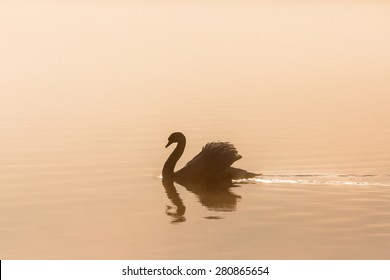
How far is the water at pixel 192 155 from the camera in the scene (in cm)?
1938

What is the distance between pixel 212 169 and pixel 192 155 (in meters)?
4.33

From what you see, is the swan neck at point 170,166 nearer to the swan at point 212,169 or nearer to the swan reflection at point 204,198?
the swan at point 212,169

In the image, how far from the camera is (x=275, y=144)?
3073 cm

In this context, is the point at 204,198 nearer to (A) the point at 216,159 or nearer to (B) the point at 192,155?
(A) the point at 216,159

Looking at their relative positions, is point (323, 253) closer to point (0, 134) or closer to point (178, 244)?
point (178, 244)

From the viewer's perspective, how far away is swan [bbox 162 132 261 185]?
998 inches

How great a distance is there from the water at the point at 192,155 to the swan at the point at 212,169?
353 mm

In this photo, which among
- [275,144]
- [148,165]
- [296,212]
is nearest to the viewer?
[296,212]

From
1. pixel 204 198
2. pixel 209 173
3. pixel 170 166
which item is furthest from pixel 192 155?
pixel 204 198

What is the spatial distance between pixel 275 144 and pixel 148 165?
13.9 ft

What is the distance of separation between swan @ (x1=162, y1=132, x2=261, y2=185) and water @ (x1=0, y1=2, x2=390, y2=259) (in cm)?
35

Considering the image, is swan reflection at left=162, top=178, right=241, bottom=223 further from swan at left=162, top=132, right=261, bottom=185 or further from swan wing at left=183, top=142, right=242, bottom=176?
swan wing at left=183, top=142, right=242, bottom=176

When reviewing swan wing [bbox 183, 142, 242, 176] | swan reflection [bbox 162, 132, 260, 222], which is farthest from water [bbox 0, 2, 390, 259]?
swan wing [bbox 183, 142, 242, 176]

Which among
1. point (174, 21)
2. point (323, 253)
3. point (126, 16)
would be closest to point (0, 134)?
point (323, 253)
